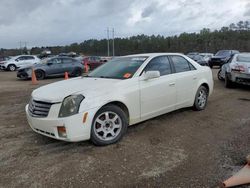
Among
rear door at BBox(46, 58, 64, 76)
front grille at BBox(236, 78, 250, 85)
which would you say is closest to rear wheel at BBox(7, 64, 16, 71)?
rear door at BBox(46, 58, 64, 76)

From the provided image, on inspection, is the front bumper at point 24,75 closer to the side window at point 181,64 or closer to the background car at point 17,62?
the background car at point 17,62

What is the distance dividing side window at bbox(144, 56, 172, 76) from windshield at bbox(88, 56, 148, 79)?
173 millimetres

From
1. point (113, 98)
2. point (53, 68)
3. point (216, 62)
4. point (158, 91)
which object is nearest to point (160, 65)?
point (158, 91)

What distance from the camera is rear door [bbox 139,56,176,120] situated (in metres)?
4.98

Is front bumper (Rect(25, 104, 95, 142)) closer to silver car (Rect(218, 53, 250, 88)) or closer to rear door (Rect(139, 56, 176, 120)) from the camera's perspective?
rear door (Rect(139, 56, 176, 120))

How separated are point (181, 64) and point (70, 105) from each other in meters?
3.07

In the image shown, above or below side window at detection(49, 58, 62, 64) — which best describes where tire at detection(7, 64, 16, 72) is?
below

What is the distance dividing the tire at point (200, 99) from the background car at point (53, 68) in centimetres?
1225

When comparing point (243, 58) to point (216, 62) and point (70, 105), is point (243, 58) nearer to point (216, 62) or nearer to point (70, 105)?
point (70, 105)

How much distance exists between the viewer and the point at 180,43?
72.1 m

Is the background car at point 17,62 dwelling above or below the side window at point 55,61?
below

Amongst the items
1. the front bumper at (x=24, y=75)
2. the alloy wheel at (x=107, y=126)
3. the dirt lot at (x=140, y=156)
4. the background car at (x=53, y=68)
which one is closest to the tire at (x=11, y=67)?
the background car at (x=53, y=68)

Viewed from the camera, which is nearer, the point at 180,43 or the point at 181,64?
the point at 181,64

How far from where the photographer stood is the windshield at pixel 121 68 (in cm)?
508
